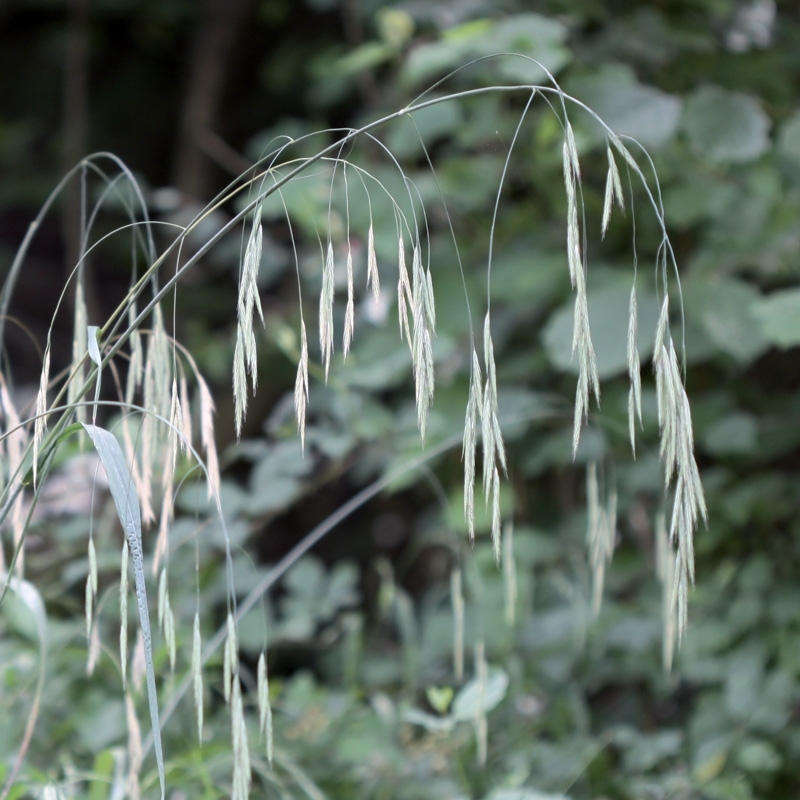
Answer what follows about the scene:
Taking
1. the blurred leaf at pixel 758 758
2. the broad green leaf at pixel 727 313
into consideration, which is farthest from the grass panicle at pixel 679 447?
the broad green leaf at pixel 727 313

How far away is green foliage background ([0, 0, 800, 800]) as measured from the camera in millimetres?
968

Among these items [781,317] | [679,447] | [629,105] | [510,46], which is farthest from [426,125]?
[679,447]

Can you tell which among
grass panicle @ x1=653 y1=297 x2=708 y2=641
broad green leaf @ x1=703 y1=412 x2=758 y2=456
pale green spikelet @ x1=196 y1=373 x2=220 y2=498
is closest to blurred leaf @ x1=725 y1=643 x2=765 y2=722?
broad green leaf @ x1=703 y1=412 x2=758 y2=456

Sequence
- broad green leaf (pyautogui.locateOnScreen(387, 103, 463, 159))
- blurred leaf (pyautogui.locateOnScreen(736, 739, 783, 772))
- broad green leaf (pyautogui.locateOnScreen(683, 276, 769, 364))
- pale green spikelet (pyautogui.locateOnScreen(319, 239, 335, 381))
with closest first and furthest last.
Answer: pale green spikelet (pyautogui.locateOnScreen(319, 239, 335, 381)) < blurred leaf (pyautogui.locateOnScreen(736, 739, 783, 772)) < broad green leaf (pyautogui.locateOnScreen(683, 276, 769, 364)) < broad green leaf (pyautogui.locateOnScreen(387, 103, 463, 159))

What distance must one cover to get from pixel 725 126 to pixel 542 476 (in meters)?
0.65

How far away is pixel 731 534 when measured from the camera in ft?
4.30

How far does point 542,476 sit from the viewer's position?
1546 millimetres

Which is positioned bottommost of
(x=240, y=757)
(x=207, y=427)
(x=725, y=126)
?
(x=240, y=757)

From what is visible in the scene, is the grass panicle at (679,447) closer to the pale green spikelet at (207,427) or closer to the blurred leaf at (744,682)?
the pale green spikelet at (207,427)

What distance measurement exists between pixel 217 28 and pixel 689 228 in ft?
4.29

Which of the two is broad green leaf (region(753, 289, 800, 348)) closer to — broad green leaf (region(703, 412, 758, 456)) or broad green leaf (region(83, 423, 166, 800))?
broad green leaf (region(703, 412, 758, 456))

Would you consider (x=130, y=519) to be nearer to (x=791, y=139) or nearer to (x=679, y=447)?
(x=679, y=447)

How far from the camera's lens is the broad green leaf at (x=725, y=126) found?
115cm

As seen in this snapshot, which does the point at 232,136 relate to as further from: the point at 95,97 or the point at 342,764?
the point at 342,764
